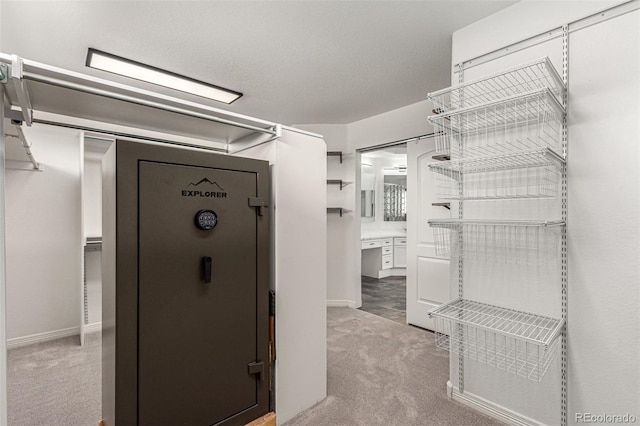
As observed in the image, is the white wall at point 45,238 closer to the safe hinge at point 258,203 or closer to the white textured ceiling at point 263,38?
the white textured ceiling at point 263,38

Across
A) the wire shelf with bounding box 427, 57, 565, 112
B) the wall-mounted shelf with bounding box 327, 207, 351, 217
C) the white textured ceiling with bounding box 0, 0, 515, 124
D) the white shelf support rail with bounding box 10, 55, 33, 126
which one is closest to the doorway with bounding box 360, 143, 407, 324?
the wall-mounted shelf with bounding box 327, 207, 351, 217

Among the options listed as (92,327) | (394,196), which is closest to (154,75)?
(92,327)

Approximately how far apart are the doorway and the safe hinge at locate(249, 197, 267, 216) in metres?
3.89

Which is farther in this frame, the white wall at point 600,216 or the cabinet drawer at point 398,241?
the cabinet drawer at point 398,241

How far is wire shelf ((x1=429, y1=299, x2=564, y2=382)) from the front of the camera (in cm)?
166

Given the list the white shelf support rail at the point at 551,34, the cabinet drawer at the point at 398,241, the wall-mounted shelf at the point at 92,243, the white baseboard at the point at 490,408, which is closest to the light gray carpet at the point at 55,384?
the wall-mounted shelf at the point at 92,243

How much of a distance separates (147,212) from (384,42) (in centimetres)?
198

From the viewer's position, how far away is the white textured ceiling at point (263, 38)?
1908 millimetres

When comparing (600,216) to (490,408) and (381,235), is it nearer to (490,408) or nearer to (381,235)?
(490,408)

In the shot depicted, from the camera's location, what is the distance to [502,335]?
1.84 meters

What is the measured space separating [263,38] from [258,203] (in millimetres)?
1360

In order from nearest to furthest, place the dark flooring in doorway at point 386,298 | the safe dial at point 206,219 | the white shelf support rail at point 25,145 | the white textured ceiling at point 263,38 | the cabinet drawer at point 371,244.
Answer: the safe dial at point 206,219
the white shelf support rail at point 25,145
the white textured ceiling at point 263,38
the dark flooring in doorway at point 386,298
the cabinet drawer at point 371,244

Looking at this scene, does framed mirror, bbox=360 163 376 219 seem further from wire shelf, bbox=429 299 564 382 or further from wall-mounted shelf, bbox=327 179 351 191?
wire shelf, bbox=429 299 564 382

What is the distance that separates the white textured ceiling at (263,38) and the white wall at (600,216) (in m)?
0.58
